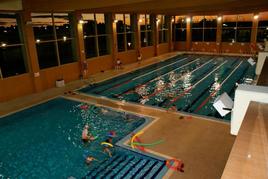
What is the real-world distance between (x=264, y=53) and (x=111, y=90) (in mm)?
6071

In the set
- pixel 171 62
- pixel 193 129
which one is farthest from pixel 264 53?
pixel 171 62

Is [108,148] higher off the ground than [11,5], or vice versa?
[11,5]

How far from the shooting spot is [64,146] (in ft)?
18.2

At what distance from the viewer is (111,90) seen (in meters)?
9.77

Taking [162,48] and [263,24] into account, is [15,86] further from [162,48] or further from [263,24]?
→ [263,24]

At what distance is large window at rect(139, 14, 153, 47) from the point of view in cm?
1666

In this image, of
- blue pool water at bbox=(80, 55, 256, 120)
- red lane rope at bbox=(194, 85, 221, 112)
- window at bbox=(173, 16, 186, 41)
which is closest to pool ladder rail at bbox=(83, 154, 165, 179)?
blue pool water at bbox=(80, 55, 256, 120)

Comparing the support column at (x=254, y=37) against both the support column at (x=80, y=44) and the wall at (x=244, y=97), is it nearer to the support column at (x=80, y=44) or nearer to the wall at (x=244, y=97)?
the support column at (x=80, y=44)

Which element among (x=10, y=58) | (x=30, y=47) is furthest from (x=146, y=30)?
(x=10, y=58)

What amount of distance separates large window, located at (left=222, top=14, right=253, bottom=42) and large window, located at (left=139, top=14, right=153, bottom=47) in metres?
6.32

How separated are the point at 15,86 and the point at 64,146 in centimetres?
489

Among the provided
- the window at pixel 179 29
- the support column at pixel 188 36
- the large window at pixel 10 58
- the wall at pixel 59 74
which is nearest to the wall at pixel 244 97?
the wall at pixel 59 74

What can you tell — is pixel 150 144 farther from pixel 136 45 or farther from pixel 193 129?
pixel 136 45

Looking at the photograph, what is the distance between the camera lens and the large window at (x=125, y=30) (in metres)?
14.7
